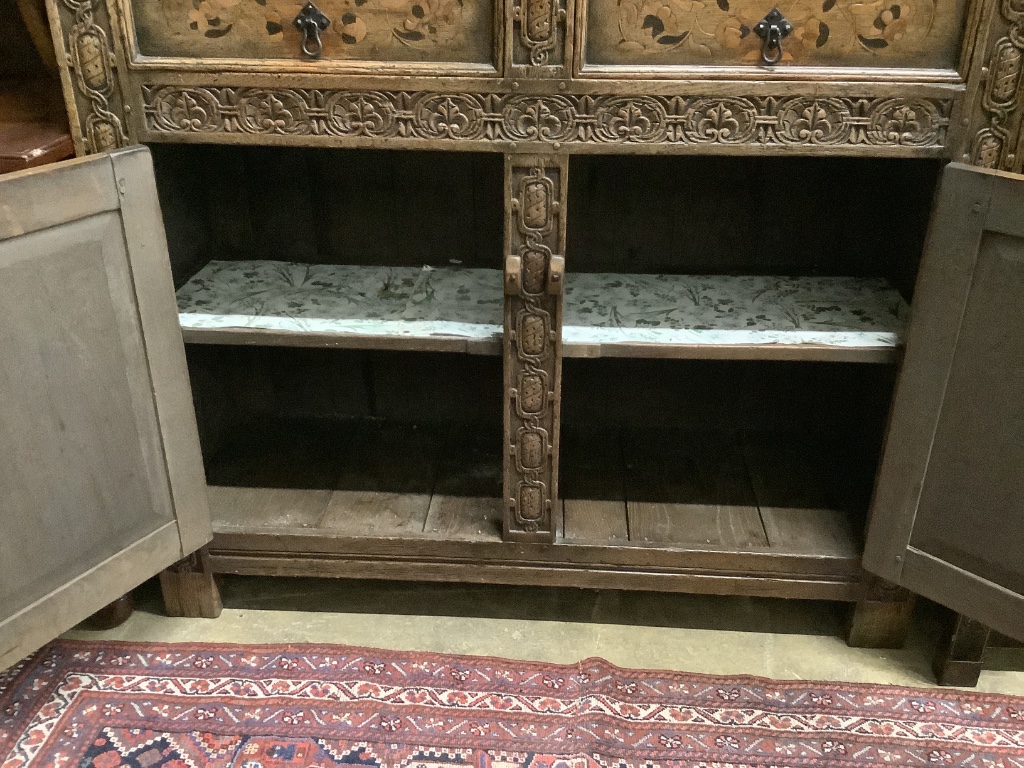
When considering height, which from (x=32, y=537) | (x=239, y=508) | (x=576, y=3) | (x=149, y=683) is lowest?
(x=149, y=683)

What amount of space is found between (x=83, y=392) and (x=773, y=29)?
1.16 metres

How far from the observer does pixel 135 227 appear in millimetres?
1362

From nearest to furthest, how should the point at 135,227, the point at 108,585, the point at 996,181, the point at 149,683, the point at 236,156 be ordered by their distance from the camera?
1. the point at 996,181
2. the point at 135,227
3. the point at 108,585
4. the point at 149,683
5. the point at 236,156

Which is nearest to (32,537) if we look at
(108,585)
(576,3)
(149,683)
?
(108,585)

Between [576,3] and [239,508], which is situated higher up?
[576,3]

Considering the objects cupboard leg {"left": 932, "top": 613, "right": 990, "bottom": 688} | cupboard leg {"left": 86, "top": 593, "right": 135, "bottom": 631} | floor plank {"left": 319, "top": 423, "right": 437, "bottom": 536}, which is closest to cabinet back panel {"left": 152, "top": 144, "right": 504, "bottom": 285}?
floor plank {"left": 319, "top": 423, "right": 437, "bottom": 536}

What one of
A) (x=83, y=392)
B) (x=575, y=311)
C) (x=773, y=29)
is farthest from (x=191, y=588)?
(x=773, y=29)

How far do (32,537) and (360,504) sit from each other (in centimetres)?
60

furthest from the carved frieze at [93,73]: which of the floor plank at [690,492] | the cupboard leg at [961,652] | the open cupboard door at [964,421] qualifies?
the cupboard leg at [961,652]

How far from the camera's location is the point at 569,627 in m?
1.74

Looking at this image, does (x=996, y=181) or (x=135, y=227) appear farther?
(x=135, y=227)

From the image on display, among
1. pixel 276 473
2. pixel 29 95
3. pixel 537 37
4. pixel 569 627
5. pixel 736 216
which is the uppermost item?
pixel 537 37

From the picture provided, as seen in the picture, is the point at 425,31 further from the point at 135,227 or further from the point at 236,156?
the point at 236,156

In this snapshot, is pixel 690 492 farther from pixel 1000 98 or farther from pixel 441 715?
pixel 1000 98
